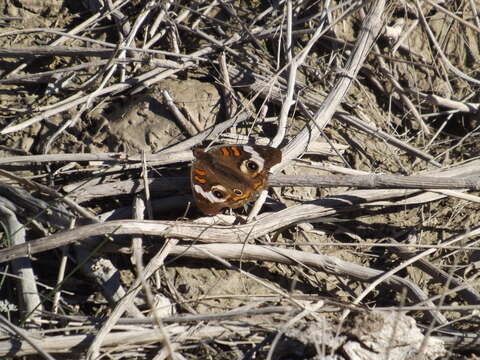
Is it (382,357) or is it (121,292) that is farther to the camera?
(121,292)

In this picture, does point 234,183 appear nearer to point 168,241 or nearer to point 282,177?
point 282,177

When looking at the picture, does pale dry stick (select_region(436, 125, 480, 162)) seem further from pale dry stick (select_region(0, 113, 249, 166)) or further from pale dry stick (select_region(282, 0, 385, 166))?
pale dry stick (select_region(0, 113, 249, 166))

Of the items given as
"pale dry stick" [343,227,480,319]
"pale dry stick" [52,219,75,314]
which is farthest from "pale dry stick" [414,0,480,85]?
"pale dry stick" [52,219,75,314]

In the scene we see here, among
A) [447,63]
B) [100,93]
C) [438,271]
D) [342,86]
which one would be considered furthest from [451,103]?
[100,93]

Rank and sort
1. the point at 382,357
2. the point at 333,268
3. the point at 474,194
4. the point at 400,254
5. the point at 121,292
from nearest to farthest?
the point at 382,357 < the point at 121,292 < the point at 333,268 < the point at 400,254 < the point at 474,194

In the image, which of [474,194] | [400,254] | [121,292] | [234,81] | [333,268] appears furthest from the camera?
[234,81]

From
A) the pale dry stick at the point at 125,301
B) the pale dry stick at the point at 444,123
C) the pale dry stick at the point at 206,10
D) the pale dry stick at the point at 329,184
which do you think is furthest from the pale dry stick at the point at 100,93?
the pale dry stick at the point at 444,123

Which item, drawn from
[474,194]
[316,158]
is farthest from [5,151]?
[474,194]

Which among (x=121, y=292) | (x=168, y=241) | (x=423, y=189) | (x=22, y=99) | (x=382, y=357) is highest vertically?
(x=22, y=99)
